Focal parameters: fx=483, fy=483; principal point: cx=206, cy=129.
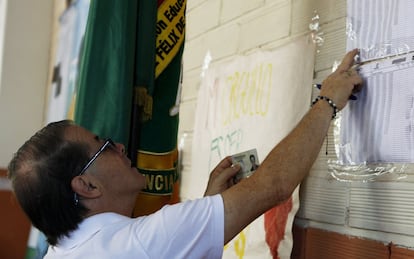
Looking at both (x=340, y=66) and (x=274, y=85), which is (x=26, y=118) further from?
(x=340, y=66)

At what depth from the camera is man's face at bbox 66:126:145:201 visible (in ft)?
3.03

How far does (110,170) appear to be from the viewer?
936 millimetres

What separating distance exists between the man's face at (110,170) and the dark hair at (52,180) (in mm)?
18

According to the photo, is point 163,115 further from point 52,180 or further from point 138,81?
point 52,180

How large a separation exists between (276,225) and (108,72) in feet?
1.67

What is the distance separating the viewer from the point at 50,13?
3.22 m

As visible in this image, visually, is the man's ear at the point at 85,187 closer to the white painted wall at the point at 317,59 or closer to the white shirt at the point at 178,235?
the white shirt at the point at 178,235

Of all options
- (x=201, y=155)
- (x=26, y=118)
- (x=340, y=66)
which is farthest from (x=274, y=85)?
(x=26, y=118)

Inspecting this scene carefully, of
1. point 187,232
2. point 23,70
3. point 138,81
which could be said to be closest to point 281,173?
point 187,232

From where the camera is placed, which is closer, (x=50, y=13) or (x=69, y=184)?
(x=69, y=184)

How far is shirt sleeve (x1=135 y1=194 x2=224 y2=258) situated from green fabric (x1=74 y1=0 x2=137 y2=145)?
38cm

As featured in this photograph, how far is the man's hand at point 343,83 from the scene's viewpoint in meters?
0.81

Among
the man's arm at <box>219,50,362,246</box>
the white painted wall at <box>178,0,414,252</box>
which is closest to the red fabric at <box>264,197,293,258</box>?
the white painted wall at <box>178,0,414,252</box>

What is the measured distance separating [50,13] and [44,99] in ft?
1.89
